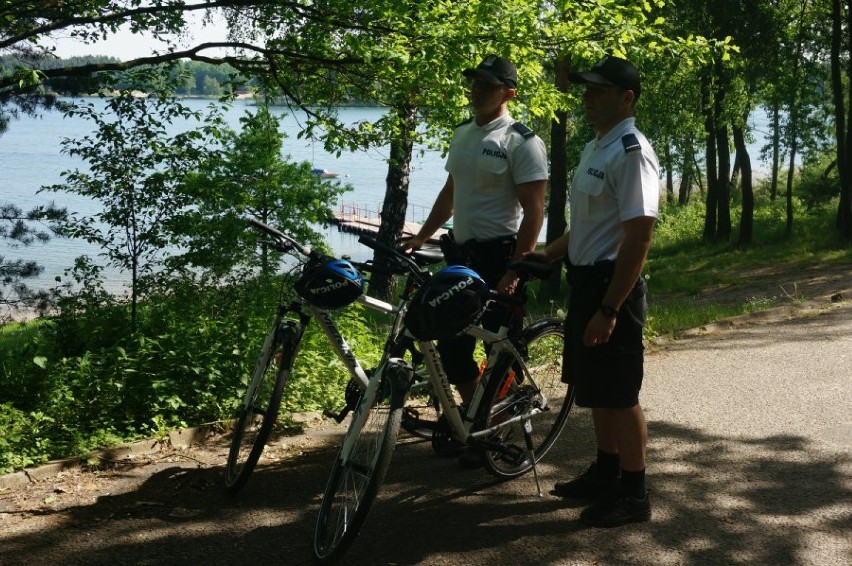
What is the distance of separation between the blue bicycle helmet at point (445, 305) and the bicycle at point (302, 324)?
0.28 metres

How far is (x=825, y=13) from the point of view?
80.9 feet

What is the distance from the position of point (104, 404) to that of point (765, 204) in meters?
39.5

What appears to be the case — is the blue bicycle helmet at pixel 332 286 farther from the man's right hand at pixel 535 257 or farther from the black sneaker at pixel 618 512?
the black sneaker at pixel 618 512

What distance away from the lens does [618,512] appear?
4.44 metres

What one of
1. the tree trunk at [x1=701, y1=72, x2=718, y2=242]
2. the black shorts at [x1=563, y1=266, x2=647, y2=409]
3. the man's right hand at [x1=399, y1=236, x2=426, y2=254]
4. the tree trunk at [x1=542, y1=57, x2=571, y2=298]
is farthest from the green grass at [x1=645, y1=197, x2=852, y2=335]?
the black shorts at [x1=563, y1=266, x2=647, y2=409]

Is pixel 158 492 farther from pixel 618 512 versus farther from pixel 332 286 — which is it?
pixel 618 512

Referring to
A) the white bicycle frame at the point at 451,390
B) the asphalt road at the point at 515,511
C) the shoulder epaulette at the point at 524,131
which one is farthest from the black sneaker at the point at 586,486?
the shoulder epaulette at the point at 524,131

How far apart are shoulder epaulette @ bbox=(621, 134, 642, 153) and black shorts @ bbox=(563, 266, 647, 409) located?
1.93 feet

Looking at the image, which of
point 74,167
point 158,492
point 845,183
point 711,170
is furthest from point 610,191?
point 711,170

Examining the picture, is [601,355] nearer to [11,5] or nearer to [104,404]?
[104,404]

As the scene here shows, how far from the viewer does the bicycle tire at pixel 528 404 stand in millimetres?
4938

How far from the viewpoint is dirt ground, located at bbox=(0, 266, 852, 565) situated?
4.43m

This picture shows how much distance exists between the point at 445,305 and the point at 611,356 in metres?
0.80

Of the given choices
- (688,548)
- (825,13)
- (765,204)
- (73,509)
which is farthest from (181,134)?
(765,204)
